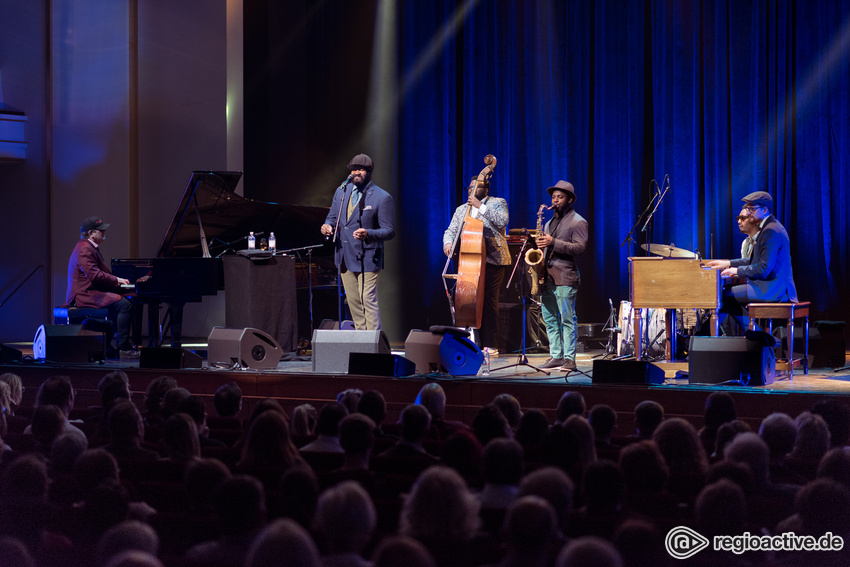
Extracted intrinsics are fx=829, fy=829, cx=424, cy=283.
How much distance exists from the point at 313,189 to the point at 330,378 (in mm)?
5427

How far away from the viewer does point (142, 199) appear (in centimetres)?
1128

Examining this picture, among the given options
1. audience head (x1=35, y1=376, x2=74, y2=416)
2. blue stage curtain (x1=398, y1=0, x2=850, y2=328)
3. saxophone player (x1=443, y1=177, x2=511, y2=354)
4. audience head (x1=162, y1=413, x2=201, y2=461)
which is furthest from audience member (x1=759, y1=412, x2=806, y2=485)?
blue stage curtain (x1=398, y1=0, x2=850, y2=328)

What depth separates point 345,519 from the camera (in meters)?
2.41

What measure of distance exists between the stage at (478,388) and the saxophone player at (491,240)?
1.34 metres

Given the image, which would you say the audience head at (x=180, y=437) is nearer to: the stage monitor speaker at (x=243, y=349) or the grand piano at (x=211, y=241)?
the stage monitor speaker at (x=243, y=349)

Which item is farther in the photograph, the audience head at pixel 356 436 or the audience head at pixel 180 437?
the audience head at pixel 180 437

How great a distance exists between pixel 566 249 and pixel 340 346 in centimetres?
196

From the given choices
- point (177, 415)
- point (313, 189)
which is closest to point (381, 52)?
point (313, 189)

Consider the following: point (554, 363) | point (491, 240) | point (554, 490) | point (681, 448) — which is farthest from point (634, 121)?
point (554, 490)

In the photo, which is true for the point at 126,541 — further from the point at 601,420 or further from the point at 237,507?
the point at 601,420

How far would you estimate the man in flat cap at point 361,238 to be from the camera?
23.5 ft

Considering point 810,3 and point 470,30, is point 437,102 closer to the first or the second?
point 470,30

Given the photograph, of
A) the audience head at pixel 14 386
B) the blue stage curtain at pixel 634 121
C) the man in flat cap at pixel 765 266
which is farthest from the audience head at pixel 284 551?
the blue stage curtain at pixel 634 121

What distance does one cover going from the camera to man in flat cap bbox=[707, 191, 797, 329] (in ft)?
21.2
